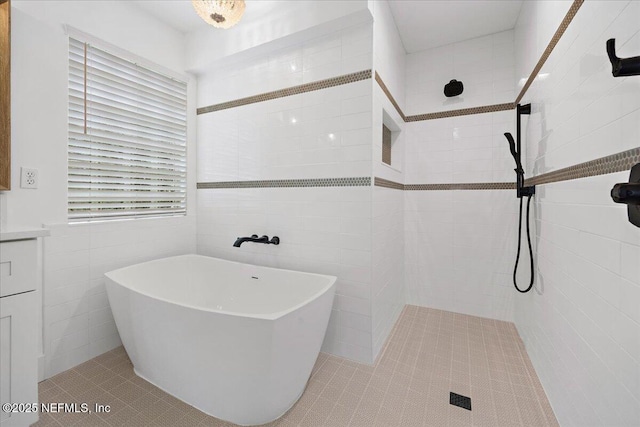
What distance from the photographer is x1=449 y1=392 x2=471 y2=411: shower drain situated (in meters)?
1.54

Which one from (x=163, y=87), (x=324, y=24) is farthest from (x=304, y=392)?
(x=163, y=87)

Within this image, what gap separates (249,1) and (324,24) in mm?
690

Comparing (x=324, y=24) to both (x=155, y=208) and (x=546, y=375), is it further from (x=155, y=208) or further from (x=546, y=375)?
(x=546, y=375)

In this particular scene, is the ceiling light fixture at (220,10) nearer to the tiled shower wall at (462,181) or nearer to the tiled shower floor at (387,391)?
the tiled shower wall at (462,181)

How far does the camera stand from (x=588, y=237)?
1.16 metres

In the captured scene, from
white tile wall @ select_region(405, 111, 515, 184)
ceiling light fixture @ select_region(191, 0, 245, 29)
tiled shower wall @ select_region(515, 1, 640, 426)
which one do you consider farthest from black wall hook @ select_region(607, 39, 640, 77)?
white tile wall @ select_region(405, 111, 515, 184)

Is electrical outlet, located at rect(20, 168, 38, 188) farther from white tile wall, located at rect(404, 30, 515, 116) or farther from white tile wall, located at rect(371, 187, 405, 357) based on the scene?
white tile wall, located at rect(404, 30, 515, 116)

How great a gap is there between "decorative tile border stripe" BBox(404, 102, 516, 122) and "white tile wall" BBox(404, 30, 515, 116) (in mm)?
37

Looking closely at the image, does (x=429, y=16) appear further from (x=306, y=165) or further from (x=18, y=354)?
(x=18, y=354)

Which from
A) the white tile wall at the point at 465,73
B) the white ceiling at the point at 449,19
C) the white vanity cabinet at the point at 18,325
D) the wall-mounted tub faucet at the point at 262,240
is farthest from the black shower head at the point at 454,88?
the white vanity cabinet at the point at 18,325

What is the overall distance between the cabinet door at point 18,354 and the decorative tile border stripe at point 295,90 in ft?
6.31

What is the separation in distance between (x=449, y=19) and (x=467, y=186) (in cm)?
150

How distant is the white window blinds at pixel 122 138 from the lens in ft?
6.40

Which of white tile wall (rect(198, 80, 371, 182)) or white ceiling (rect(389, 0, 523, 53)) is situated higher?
white ceiling (rect(389, 0, 523, 53))
